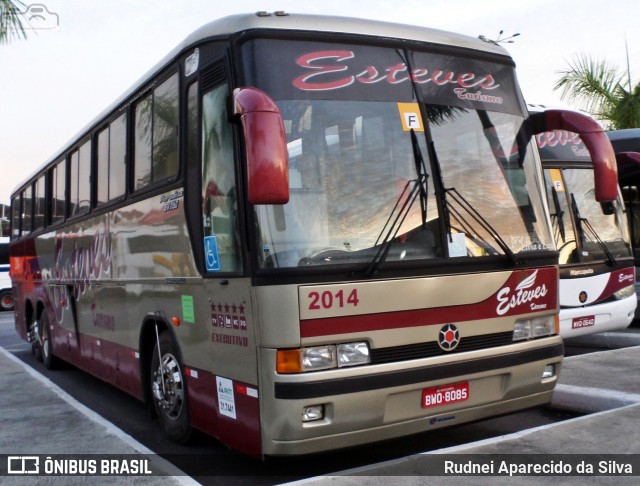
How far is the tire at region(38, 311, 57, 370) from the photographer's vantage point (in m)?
12.0

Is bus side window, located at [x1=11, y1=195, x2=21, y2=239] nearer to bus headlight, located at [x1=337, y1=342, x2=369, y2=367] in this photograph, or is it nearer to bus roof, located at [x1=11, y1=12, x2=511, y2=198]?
bus roof, located at [x1=11, y1=12, x2=511, y2=198]

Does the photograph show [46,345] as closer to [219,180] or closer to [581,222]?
[219,180]

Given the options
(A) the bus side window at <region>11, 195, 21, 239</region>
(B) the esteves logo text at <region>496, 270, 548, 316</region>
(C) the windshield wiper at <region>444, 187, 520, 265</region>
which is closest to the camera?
(C) the windshield wiper at <region>444, 187, 520, 265</region>

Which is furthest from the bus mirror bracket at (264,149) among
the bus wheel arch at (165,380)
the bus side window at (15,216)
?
the bus side window at (15,216)

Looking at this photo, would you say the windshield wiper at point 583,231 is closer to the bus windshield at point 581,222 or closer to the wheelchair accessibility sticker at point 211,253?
the bus windshield at point 581,222

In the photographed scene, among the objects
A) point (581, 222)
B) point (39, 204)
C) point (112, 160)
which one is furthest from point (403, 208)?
point (39, 204)

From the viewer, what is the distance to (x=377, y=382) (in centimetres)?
498

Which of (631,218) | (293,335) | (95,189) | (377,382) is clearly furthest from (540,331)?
(631,218)

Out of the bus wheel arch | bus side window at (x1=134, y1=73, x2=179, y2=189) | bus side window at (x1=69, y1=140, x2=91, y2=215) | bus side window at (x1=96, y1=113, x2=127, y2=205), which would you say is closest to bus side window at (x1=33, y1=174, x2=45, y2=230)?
bus side window at (x1=69, y1=140, x2=91, y2=215)

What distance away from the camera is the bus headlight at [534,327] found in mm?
5703

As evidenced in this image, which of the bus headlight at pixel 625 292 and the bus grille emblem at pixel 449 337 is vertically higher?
the bus grille emblem at pixel 449 337

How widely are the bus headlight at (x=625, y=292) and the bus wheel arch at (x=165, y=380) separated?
6419 mm

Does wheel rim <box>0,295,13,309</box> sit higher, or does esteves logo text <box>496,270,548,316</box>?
esteves logo text <box>496,270,548,316</box>

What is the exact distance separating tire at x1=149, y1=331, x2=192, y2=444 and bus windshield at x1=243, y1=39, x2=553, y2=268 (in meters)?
2.00
